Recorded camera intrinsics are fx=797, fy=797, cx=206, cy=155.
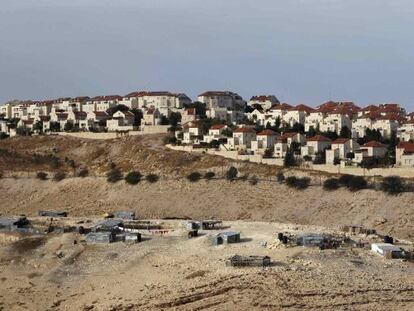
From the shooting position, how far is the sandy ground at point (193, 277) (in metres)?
25.9

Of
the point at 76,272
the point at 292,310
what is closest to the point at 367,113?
the point at 76,272

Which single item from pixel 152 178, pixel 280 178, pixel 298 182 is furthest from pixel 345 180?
pixel 152 178

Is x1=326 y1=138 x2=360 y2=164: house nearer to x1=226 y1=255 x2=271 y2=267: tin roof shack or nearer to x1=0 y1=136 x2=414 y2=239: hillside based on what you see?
x1=0 y1=136 x2=414 y2=239: hillside

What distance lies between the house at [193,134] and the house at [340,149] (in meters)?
11.4

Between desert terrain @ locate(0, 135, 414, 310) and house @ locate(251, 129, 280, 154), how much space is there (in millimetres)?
4988

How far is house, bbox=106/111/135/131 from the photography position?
238ft

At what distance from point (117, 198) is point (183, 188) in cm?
440

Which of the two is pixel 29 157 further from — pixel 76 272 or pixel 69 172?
pixel 76 272

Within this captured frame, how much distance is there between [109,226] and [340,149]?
20.2 meters

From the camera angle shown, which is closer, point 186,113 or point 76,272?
point 76,272

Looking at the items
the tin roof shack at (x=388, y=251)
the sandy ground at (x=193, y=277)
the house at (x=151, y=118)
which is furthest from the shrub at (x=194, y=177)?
the house at (x=151, y=118)

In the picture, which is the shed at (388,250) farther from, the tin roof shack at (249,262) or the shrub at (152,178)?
the shrub at (152,178)

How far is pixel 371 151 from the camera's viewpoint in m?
53.6

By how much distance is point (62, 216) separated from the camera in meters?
46.4
